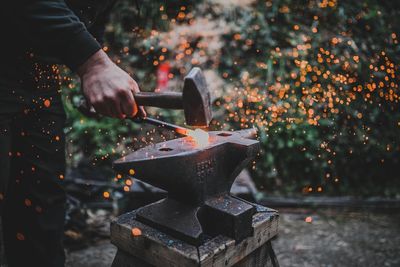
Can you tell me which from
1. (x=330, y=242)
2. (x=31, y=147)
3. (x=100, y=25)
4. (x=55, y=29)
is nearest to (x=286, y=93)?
(x=330, y=242)

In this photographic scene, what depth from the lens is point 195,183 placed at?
152 cm

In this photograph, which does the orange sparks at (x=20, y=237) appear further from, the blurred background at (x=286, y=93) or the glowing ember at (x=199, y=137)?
the blurred background at (x=286, y=93)

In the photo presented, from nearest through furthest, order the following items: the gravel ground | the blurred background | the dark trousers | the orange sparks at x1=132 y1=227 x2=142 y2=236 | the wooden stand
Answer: the wooden stand < the orange sparks at x1=132 y1=227 x2=142 y2=236 < the dark trousers < the gravel ground < the blurred background

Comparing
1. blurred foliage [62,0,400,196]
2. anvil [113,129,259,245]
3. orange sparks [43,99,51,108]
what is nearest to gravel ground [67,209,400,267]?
blurred foliage [62,0,400,196]

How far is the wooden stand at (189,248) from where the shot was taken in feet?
4.71

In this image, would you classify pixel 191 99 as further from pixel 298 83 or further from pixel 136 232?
pixel 298 83

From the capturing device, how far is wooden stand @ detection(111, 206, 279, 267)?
143 centimetres

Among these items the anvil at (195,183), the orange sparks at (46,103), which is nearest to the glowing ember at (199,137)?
the anvil at (195,183)

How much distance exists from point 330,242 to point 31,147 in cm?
281

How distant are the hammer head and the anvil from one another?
15cm

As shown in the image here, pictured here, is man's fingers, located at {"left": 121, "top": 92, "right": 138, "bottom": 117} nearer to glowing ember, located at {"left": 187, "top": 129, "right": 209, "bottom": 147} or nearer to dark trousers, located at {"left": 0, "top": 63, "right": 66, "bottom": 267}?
glowing ember, located at {"left": 187, "top": 129, "right": 209, "bottom": 147}

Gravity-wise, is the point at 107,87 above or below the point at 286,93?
above

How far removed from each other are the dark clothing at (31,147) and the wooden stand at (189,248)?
604 millimetres

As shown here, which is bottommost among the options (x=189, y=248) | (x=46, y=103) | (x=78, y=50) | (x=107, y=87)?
(x=189, y=248)
